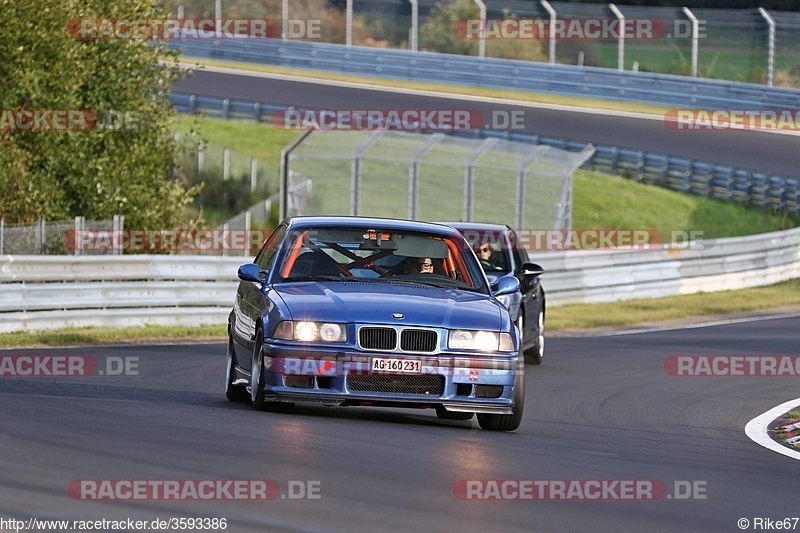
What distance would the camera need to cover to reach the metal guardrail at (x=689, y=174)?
1441 inches

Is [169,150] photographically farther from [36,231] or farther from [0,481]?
[0,481]

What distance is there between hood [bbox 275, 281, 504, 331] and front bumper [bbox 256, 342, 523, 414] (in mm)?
220

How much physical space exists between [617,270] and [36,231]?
11.9 metres

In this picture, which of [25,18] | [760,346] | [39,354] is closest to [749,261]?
[760,346]

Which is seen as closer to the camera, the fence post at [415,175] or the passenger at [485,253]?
the passenger at [485,253]

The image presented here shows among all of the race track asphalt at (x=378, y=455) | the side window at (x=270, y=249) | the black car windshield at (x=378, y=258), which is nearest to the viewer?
the race track asphalt at (x=378, y=455)

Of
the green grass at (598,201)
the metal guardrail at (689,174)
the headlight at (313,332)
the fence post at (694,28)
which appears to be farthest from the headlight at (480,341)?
the fence post at (694,28)

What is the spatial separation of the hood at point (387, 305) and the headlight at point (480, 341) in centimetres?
4

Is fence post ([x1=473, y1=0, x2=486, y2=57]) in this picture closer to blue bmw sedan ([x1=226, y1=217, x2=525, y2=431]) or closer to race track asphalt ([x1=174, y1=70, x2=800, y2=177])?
race track asphalt ([x1=174, y1=70, x2=800, y2=177])

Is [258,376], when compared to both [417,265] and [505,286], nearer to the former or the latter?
[417,265]

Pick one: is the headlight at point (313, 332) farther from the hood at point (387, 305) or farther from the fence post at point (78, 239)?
the fence post at point (78, 239)

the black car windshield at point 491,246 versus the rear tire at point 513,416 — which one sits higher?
the rear tire at point 513,416

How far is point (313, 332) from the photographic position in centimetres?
1047

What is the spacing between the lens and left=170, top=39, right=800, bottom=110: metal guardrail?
38875mm
